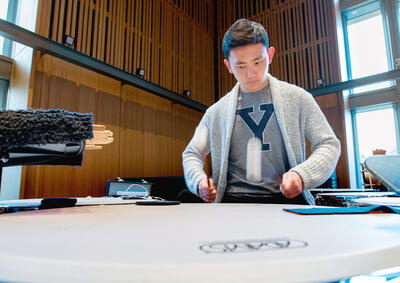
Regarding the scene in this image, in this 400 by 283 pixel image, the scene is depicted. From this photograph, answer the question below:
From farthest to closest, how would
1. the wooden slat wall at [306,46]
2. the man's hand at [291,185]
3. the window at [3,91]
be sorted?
the wooden slat wall at [306,46] < the window at [3,91] < the man's hand at [291,185]

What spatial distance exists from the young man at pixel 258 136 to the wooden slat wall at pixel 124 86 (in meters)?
3.11

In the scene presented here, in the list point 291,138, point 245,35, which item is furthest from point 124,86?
point 291,138

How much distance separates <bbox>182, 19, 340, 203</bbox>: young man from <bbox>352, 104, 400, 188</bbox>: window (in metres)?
5.16

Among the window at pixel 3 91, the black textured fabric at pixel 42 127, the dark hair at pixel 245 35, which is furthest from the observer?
the window at pixel 3 91

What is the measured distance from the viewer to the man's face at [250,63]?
1337 millimetres

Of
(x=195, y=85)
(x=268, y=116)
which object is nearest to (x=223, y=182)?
(x=268, y=116)

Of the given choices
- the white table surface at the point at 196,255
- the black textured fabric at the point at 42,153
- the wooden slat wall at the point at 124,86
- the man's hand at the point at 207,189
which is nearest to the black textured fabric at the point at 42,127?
the black textured fabric at the point at 42,153

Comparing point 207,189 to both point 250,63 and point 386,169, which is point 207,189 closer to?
point 250,63

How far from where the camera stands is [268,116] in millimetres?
1417

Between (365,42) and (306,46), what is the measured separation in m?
1.27

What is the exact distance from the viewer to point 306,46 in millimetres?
6281

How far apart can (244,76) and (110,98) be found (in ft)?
12.4

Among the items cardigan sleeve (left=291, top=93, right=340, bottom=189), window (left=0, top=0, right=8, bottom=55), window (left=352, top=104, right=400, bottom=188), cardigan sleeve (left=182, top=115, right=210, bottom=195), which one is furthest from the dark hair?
window (left=352, top=104, right=400, bottom=188)

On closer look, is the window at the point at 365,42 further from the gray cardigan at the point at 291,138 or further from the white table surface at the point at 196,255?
the white table surface at the point at 196,255
